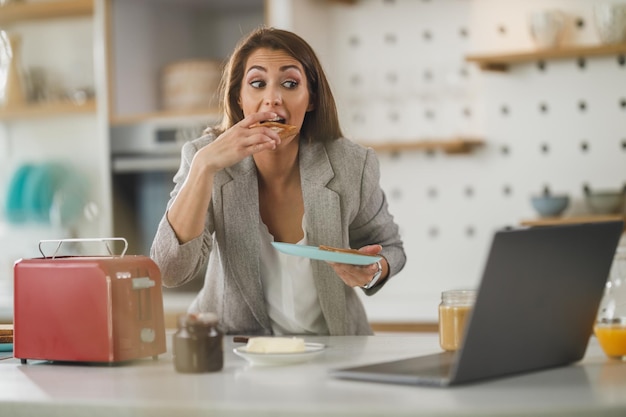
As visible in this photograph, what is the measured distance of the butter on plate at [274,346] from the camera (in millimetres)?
1795

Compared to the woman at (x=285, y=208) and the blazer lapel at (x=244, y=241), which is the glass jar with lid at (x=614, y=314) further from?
the blazer lapel at (x=244, y=241)

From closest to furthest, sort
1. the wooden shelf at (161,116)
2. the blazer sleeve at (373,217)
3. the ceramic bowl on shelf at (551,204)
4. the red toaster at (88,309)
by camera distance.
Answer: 1. the red toaster at (88,309)
2. the blazer sleeve at (373,217)
3. the ceramic bowl on shelf at (551,204)
4. the wooden shelf at (161,116)

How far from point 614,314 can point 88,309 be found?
1003 millimetres

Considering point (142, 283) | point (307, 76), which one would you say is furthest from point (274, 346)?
point (307, 76)

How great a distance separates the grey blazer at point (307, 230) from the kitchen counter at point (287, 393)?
2.10 feet

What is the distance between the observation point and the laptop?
1500 mm

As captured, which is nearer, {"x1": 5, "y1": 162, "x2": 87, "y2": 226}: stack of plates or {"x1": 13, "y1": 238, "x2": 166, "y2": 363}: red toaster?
{"x1": 13, "y1": 238, "x2": 166, "y2": 363}: red toaster

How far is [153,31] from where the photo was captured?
15.0 feet

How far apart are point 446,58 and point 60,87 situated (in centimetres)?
206

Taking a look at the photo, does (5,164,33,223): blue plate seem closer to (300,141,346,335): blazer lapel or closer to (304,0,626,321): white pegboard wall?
(304,0,626,321): white pegboard wall

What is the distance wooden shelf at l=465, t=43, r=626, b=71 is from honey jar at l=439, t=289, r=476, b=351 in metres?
2.27

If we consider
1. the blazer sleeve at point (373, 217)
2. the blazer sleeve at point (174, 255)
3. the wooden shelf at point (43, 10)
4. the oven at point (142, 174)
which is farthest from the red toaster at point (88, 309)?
the wooden shelf at point (43, 10)

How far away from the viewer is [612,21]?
12.8 ft

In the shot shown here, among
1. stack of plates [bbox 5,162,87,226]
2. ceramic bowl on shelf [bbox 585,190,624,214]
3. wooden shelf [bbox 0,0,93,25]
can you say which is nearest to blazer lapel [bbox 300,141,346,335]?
ceramic bowl on shelf [bbox 585,190,624,214]
